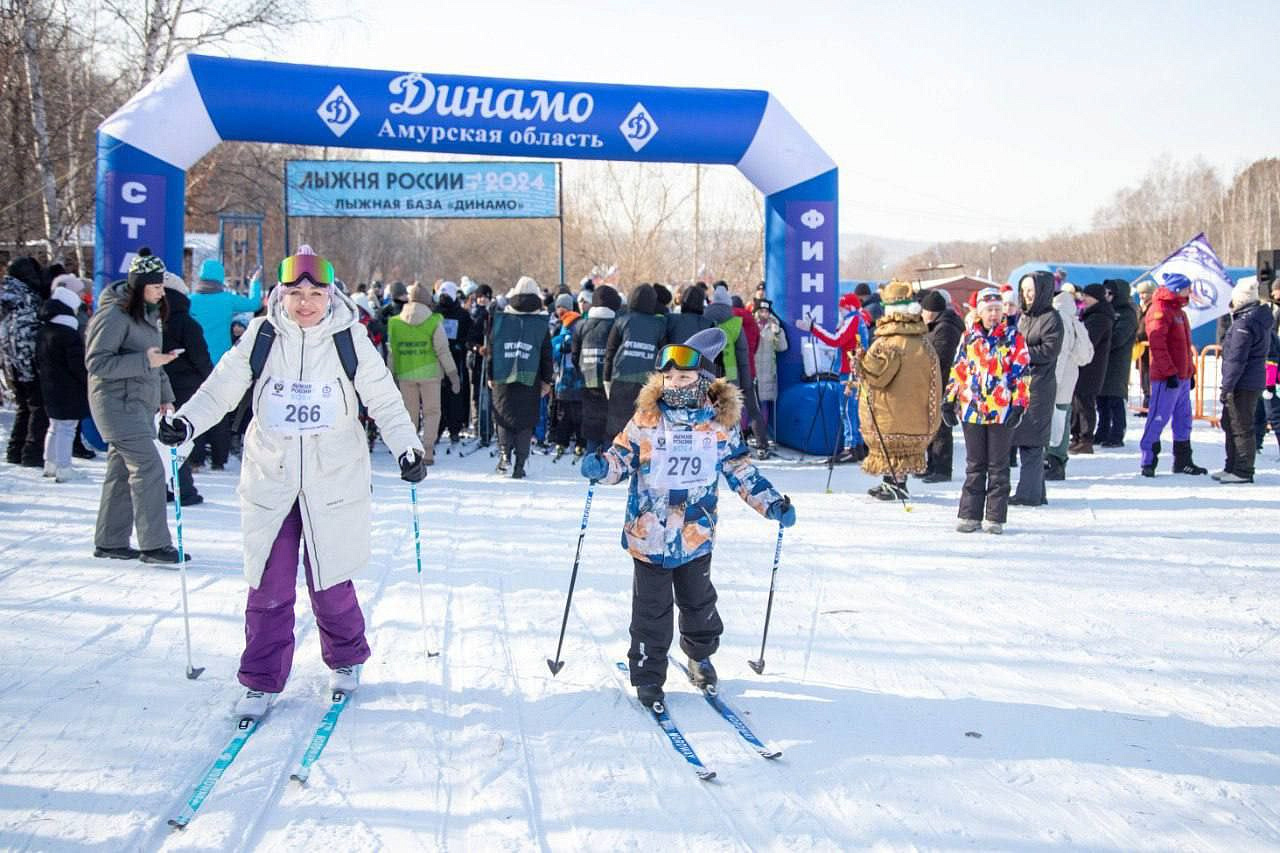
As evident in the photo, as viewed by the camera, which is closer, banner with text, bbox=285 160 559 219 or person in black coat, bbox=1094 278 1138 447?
person in black coat, bbox=1094 278 1138 447

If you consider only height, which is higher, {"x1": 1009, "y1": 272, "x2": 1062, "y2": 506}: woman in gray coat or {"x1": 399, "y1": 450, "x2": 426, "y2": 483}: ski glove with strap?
{"x1": 1009, "y1": 272, "x2": 1062, "y2": 506}: woman in gray coat

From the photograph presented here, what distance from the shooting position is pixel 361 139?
10.7 m

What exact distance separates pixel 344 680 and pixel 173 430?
1.27 metres

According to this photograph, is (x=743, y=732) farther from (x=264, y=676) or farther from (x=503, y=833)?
(x=264, y=676)

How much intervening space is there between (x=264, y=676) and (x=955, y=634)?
11.1 feet

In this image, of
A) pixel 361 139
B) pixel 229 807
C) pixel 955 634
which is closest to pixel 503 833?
pixel 229 807

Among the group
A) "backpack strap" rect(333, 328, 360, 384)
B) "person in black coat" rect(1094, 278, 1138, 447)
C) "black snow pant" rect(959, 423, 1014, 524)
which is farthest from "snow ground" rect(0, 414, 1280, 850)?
"person in black coat" rect(1094, 278, 1138, 447)

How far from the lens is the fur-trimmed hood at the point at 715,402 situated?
441cm

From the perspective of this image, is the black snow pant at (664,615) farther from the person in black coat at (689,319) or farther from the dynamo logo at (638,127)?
the dynamo logo at (638,127)

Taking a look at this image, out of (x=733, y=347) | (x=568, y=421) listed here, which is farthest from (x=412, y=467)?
(x=568, y=421)

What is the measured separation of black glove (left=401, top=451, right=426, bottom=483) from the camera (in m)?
4.27

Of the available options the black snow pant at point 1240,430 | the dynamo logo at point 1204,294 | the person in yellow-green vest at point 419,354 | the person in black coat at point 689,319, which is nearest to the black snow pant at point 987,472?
the person in black coat at point 689,319

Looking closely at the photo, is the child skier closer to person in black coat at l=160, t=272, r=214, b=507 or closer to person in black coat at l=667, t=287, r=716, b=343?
person in black coat at l=160, t=272, r=214, b=507

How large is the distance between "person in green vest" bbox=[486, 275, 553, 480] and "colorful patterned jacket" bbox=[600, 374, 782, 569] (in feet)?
18.3
